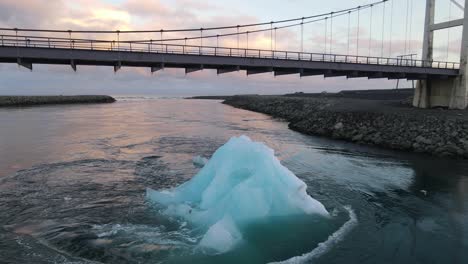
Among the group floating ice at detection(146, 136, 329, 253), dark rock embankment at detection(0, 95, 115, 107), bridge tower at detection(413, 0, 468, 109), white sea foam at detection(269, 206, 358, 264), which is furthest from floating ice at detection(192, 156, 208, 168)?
dark rock embankment at detection(0, 95, 115, 107)

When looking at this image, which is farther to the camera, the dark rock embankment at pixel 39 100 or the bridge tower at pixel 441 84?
the dark rock embankment at pixel 39 100

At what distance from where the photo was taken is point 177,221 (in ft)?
36.2

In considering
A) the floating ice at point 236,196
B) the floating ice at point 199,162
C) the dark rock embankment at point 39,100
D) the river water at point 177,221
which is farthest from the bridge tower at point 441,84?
the dark rock embankment at point 39,100

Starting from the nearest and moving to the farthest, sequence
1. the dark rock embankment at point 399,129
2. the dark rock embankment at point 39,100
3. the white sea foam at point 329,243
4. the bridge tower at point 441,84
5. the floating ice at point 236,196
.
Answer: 1. the white sea foam at point 329,243
2. the floating ice at point 236,196
3. the dark rock embankment at point 399,129
4. the bridge tower at point 441,84
5. the dark rock embankment at point 39,100

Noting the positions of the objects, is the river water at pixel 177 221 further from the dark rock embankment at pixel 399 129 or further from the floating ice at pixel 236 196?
the dark rock embankment at pixel 399 129

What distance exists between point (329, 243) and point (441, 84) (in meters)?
36.2

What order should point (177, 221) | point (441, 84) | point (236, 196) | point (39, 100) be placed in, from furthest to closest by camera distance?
1. point (39, 100)
2. point (441, 84)
3. point (177, 221)
4. point (236, 196)

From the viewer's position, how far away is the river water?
9062mm

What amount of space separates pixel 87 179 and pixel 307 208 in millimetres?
9543

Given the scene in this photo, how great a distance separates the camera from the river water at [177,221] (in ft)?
29.7

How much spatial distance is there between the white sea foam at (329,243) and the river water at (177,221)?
28 mm

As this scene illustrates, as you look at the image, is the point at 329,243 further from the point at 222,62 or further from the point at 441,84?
the point at 441,84

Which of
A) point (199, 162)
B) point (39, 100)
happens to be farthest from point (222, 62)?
point (39, 100)

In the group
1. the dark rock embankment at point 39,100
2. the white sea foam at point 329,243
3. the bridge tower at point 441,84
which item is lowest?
the white sea foam at point 329,243
